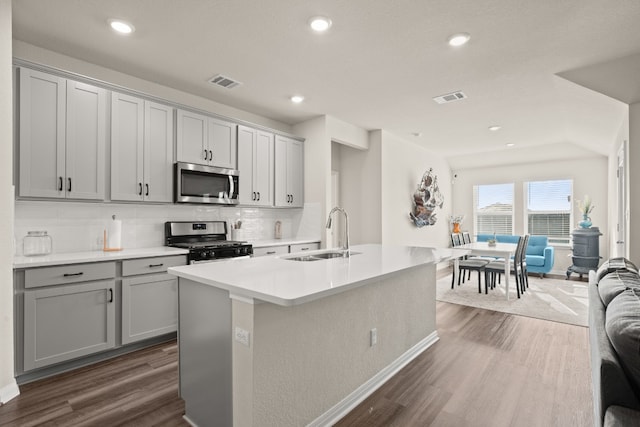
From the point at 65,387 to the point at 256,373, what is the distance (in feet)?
5.99

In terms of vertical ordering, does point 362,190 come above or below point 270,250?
above

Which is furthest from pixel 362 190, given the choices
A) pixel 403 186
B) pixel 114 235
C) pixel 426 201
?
pixel 114 235

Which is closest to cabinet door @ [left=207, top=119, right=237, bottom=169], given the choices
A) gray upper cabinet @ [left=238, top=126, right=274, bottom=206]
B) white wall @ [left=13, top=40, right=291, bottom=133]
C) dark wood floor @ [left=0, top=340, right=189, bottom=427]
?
gray upper cabinet @ [left=238, top=126, right=274, bottom=206]

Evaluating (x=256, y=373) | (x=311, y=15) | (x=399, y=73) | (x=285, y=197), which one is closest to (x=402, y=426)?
(x=256, y=373)

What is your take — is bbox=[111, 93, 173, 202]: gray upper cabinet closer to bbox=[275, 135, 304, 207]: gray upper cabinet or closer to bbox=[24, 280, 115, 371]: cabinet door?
bbox=[24, 280, 115, 371]: cabinet door

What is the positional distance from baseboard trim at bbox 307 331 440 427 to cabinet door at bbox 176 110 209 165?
2935 millimetres

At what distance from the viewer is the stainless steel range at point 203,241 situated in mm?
3494

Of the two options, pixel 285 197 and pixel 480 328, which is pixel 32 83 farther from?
pixel 480 328

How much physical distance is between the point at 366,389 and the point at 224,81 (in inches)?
132

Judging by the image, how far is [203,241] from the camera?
407 centimetres

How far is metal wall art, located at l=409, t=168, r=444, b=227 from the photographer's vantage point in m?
6.86

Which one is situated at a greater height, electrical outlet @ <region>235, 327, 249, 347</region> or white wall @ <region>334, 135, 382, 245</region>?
white wall @ <region>334, 135, 382, 245</region>

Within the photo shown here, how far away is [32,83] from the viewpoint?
106 inches

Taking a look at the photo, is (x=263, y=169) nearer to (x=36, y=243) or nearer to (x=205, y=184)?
(x=205, y=184)
